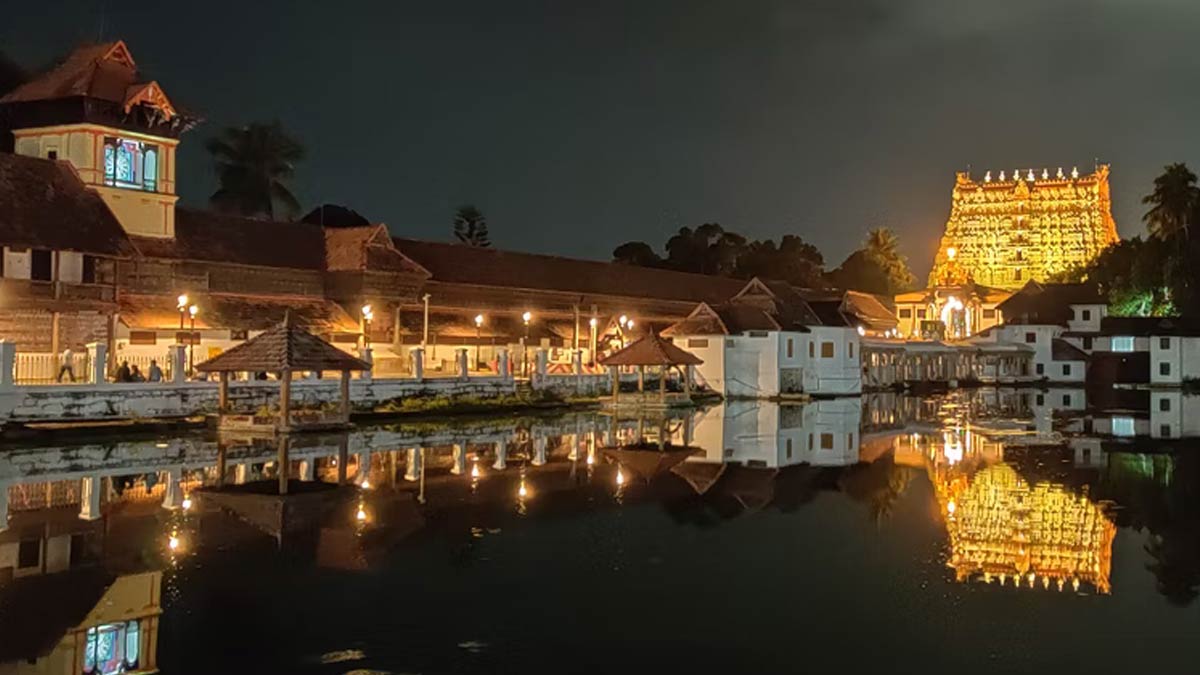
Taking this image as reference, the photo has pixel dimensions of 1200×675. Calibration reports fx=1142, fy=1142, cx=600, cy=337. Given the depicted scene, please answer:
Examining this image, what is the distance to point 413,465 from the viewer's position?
2031 centimetres

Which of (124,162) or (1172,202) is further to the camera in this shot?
(1172,202)

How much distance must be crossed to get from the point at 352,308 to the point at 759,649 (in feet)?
100

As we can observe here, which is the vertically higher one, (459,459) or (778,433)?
(778,433)

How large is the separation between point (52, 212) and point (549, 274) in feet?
73.2

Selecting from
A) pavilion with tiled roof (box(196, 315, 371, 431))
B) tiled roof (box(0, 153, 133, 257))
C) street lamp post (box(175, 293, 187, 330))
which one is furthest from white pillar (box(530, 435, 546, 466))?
tiled roof (box(0, 153, 133, 257))

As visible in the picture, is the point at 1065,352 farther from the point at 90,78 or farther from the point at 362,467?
the point at 362,467

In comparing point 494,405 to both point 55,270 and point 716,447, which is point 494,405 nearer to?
point 716,447

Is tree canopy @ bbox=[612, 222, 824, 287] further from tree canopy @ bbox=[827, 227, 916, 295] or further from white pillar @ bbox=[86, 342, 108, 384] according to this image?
white pillar @ bbox=[86, 342, 108, 384]

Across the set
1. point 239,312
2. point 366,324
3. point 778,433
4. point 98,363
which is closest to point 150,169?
point 239,312

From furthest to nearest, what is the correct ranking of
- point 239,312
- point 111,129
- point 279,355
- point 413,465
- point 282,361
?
point 239,312, point 111,129, point 279,355, point 282,361, point 413,465

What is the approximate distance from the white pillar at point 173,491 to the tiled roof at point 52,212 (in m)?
12.2

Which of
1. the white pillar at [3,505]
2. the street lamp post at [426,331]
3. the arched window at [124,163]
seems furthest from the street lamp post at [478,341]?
the white pillar at [3,505]

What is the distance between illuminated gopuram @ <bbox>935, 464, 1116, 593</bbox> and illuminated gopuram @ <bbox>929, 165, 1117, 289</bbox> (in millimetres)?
72015

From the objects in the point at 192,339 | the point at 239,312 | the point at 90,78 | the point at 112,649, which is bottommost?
the point at 112,649
